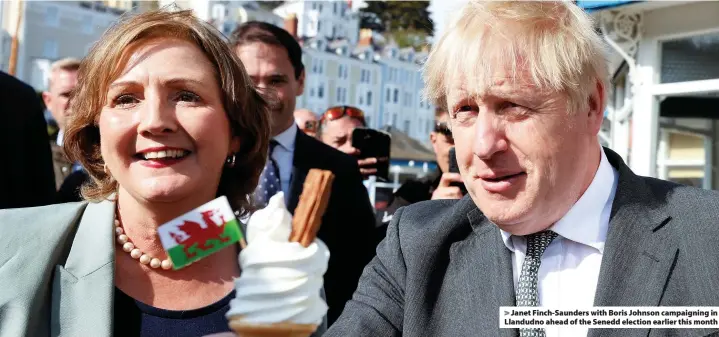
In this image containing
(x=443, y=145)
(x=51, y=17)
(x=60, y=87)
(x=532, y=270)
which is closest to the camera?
(x=532, y=270)

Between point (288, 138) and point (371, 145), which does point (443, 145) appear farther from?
point (288, 138)

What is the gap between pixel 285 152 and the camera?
4047 millimetres

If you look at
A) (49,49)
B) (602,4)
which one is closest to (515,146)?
(602,4)

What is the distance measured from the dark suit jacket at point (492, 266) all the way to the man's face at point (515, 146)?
0.19 meters

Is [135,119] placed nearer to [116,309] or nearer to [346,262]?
[116,309]

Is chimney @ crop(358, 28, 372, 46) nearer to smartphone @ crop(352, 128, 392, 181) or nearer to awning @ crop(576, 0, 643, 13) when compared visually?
awning @ crop(576, 0, 643, 13)

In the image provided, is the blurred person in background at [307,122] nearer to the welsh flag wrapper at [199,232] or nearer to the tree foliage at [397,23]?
the welsh flag wrapper at [199,232]

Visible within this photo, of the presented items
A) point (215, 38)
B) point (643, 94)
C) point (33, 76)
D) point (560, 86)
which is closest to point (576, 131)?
point (560, 86)

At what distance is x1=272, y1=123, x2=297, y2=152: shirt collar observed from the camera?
4.02 metres

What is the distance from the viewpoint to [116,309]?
2.25m

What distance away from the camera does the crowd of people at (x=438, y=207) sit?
2.03 m

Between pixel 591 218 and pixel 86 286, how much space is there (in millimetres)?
1364

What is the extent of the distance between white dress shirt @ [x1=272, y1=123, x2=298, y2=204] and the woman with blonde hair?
1385 millimetres

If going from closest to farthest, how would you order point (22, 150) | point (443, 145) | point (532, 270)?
point (532, 270)
point (22, 150)
point (443, 145)
